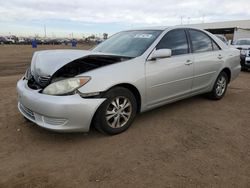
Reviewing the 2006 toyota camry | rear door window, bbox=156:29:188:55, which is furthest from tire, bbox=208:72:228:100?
rear door window, bbox=156:29:188:55

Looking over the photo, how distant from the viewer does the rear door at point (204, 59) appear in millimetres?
4742

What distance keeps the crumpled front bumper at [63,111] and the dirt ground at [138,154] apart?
31 centimetres

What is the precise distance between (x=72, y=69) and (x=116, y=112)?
86 cm

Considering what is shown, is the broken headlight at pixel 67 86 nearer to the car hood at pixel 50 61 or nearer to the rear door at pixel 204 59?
the car hood at pixel 50 61

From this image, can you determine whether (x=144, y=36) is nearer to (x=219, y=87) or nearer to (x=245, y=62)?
(x=219, y=87)

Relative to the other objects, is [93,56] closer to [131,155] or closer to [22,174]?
[131,155]

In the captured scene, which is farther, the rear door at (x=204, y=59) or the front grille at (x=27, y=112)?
the rear door at (x=204, y=59)

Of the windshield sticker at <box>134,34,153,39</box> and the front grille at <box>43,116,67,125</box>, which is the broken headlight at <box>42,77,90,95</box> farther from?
the windshield sticker at <box>134,34,153,39</box>

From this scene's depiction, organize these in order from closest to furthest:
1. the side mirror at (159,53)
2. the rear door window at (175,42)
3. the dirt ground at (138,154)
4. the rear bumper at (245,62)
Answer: the dirt ground at (138,154) < the side mirror at (159,53) < the rear door window at (175,42) < the rear bumper at (245,62)

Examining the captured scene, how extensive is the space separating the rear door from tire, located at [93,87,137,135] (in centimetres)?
164

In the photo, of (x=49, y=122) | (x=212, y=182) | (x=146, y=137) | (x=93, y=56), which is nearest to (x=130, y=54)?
(x=93, y=56)

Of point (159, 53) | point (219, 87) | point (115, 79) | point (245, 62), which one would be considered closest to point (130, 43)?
point (159, 53)

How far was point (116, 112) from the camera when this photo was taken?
3.56 meters

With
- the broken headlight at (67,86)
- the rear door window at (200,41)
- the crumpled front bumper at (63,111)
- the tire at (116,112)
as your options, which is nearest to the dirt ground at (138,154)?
the tire at (116,112)
